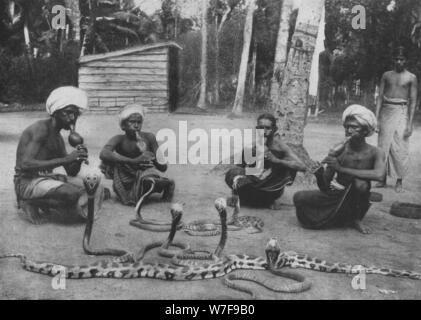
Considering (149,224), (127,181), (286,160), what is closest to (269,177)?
(286,160)

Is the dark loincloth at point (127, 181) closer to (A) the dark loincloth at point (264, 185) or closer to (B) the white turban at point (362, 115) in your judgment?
(A) the dark loincloth at point (264, 185)

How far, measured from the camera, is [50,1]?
672cm

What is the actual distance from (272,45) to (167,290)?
6245mm

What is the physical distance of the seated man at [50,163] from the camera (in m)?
4.97

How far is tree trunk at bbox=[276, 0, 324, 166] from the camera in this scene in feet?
23.8

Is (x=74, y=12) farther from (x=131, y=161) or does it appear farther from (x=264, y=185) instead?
(x=264, y=185)

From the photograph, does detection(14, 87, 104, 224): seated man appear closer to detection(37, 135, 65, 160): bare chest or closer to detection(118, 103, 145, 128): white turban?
detection(37, 135, 65, 160): bare chest

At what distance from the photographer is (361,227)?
17.2 ft

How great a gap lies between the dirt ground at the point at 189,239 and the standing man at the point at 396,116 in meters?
0.38

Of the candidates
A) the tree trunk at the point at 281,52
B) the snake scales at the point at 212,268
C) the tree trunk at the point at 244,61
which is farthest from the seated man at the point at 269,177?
the tree trunk at the point at 281,52

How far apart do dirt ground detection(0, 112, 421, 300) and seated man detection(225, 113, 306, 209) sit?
166mm

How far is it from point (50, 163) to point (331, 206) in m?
2.84
